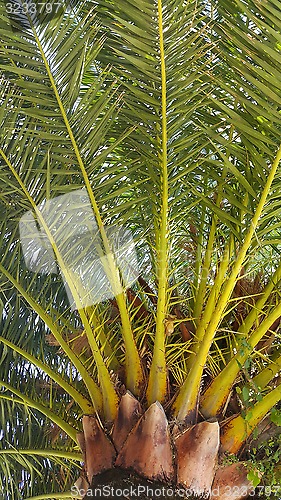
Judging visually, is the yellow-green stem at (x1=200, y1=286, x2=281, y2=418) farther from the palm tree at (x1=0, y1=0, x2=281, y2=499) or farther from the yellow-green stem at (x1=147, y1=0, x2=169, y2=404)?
the yellow-green stem at (x1=147, y1=0, x2=169, y2=404)

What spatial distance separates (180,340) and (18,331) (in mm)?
774

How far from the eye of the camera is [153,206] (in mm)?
1906

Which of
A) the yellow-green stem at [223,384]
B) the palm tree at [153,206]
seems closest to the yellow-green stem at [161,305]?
the palm tree at [153,206]

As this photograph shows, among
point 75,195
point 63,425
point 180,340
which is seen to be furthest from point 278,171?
point 63,425

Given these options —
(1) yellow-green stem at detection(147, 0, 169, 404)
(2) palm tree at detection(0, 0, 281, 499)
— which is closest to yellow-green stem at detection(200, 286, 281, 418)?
(2) palm tree at detection(0, 0, 281, 499)

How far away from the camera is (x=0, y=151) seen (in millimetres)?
1757

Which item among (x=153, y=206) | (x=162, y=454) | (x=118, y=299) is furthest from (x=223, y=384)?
(x=153, y=206)

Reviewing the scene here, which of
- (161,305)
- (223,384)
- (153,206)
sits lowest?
(223,384)

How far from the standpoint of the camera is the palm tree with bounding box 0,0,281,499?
1.63 metres

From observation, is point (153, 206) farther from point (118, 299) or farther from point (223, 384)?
point (223, 384)

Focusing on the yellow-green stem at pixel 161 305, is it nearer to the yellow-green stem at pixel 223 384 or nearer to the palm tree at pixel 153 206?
the palm tree at pixel 153 206

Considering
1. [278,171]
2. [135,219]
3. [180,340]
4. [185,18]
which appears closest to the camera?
[185,18]

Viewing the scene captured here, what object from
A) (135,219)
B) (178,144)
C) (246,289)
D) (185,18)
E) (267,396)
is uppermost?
(185,18)

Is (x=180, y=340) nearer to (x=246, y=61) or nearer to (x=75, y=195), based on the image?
(x=75, y=195)
